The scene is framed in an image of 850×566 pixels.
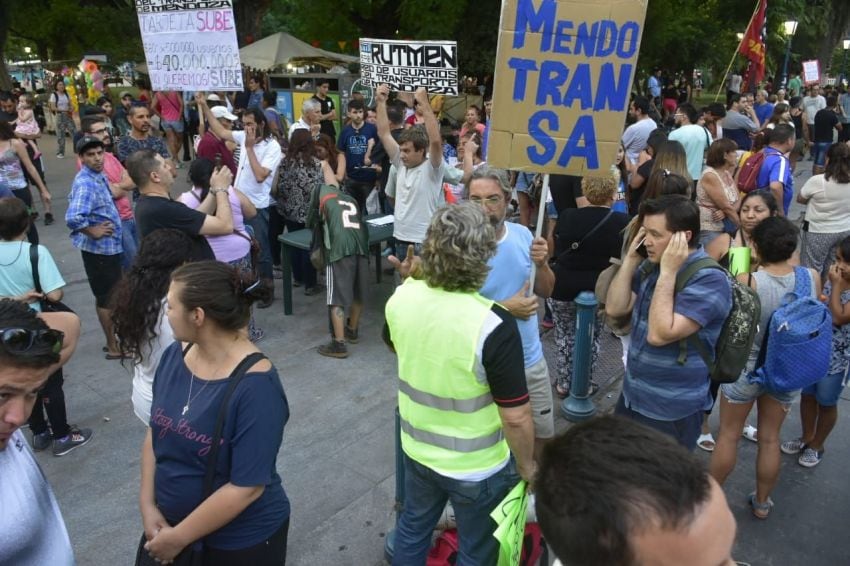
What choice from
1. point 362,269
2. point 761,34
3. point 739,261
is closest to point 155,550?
point 739,261

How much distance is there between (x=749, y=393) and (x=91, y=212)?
4961mm

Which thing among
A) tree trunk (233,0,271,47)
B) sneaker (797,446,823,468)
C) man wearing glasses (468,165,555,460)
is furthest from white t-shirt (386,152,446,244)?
tree trunk (233,0,271,47)

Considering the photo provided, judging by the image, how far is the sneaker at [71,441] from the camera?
429 cm

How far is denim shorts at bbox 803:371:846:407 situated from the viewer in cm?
379

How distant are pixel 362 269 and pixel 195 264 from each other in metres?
3.55

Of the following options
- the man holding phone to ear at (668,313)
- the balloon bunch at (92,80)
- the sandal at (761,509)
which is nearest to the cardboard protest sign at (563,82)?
the man holding phone to ear at (668,313)

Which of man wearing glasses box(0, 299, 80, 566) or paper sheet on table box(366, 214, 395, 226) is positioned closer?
man wearing glasses box(0, 299, 80, 566)

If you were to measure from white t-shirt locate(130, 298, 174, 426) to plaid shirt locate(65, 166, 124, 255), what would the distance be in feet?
8.63

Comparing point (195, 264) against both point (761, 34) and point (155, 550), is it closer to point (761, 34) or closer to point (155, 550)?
point (155, 550)

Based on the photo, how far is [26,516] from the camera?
1681 millimetres

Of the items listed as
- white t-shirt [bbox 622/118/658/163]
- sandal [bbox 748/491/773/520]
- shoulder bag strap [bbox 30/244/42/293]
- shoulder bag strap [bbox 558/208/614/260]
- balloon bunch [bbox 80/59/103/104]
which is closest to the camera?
sandal [bbox 748/491/773/520]

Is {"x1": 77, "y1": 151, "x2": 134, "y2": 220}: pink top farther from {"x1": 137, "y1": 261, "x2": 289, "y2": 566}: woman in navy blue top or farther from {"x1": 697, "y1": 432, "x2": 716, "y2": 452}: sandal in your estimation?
{"x1": 697, "y1": 432, "x2": 716, "y2": 452}: sandal

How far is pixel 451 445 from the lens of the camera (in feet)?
7.84

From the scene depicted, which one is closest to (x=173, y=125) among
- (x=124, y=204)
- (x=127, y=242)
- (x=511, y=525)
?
(x=124, y=204)
